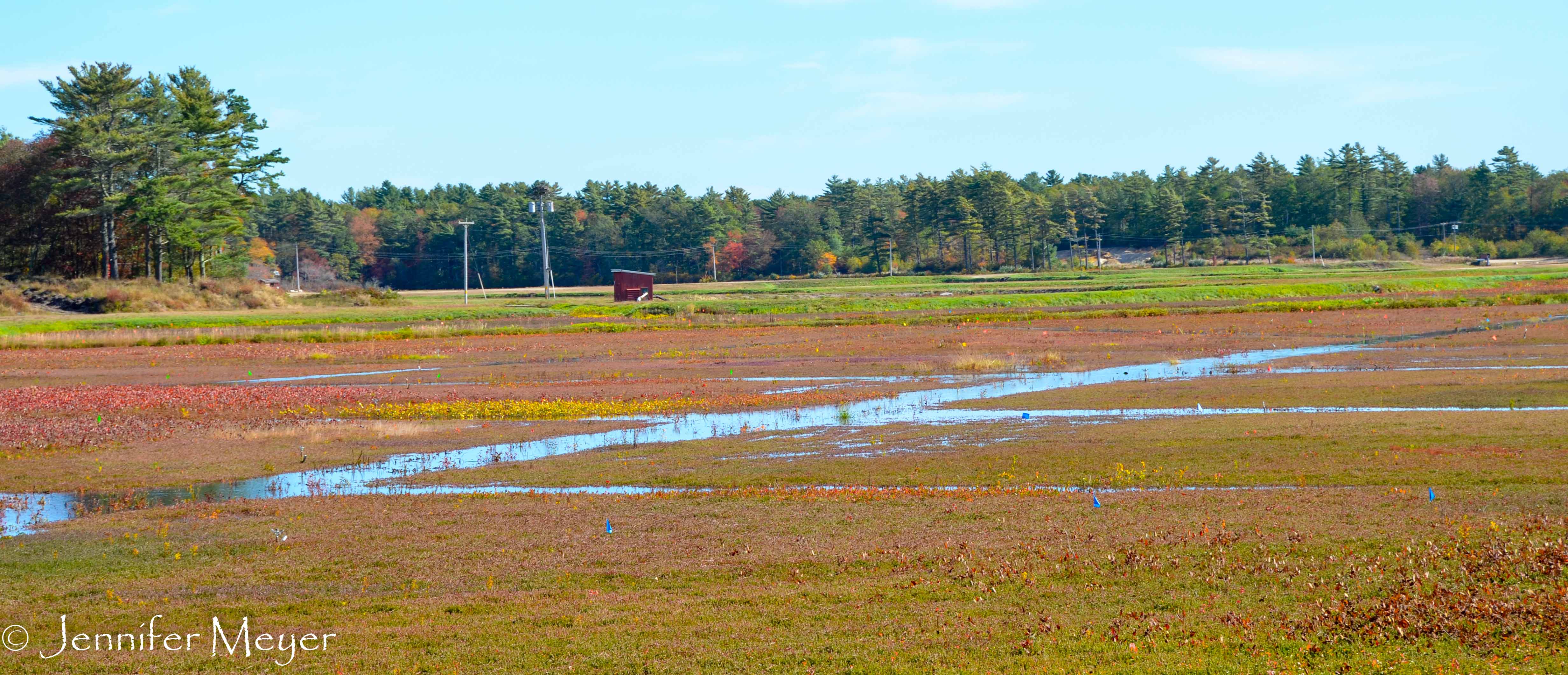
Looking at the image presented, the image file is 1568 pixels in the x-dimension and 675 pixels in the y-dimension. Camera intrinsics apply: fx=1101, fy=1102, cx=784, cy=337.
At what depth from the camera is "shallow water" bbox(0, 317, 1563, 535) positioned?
19.2m

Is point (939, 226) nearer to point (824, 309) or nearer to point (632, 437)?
point (824, 309)

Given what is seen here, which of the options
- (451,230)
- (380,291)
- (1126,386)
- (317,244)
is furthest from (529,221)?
(1126,386)

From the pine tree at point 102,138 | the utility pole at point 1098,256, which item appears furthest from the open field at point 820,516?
the utility pole at point 1098,256

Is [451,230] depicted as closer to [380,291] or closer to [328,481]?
[380,291]

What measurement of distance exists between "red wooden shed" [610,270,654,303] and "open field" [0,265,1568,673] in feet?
194

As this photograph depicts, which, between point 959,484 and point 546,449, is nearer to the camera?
point 959,484

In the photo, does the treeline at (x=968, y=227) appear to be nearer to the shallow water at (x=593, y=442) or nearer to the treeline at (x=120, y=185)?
the treeline at (x=120, y=185)

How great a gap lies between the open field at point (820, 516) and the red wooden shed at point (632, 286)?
2330 inches

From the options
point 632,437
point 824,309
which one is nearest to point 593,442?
point 632,437

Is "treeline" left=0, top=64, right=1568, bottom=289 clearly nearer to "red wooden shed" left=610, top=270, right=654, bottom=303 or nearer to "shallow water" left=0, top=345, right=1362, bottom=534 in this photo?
"red wooden shed" left=610, top=270, right=654, bottom=303

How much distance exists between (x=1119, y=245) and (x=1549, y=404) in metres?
152

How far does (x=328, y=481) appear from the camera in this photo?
21.0 meters

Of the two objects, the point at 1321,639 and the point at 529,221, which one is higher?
the point at 529,221

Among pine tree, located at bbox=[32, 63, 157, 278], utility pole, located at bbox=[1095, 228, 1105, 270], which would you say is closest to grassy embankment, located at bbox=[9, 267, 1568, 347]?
pine tree, located at bbox=[32, 63, 157, 278]
